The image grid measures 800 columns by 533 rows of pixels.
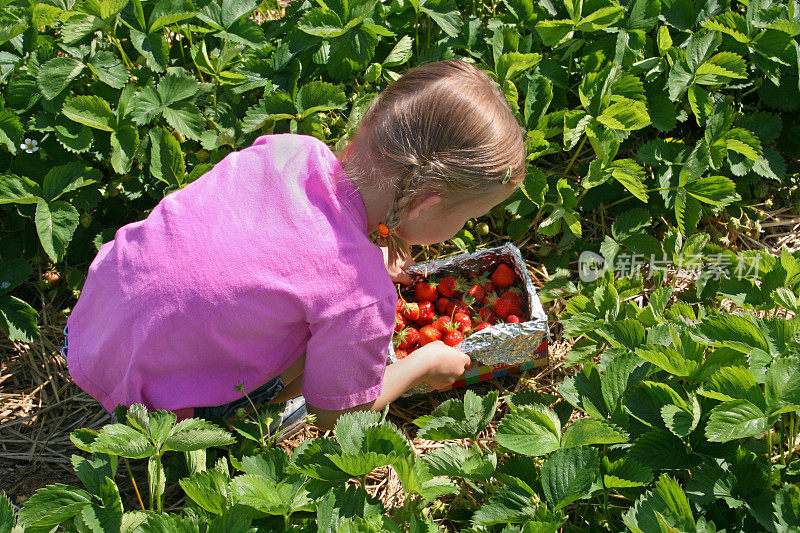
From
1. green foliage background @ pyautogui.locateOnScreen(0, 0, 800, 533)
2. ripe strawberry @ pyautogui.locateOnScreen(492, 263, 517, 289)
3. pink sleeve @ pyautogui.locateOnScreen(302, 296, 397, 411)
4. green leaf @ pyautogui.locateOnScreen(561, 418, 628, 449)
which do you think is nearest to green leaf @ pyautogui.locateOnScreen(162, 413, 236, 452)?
green foliage background @ pyautogui.locateOnScreen(0, 0, 800, 533)

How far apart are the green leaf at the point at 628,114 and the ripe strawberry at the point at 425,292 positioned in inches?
29.8

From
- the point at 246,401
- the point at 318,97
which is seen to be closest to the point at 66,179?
the point at 318,97

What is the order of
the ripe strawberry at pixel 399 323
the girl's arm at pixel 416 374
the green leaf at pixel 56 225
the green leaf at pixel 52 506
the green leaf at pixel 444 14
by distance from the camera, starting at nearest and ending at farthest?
the green leaf at pixel 52 506
the girl's arm at pixel 416 374
the green leaf at pixel 56 225
the ripe strawberry at pixel 399 323
the green leaf at pixel 444 14

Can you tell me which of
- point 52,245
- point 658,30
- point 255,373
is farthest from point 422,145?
point 658,30

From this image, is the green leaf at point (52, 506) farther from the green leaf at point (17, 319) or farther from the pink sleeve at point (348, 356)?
the green leaf at point (17, 319)

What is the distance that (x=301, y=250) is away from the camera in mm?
1587

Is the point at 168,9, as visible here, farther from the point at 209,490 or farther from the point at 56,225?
the point at 209,490

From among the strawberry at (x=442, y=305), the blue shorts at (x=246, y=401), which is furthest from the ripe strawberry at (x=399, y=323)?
the blue shorts at (x=246, y=401)

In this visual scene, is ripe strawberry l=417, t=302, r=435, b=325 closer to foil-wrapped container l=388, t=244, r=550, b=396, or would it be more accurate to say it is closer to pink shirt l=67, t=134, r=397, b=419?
foil-wrapped container l=388, t=244, r=550, b=396

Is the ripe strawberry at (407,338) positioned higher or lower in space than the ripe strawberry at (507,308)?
lower

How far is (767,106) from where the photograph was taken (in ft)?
9.04

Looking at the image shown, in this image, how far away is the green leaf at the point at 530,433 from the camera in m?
1.44

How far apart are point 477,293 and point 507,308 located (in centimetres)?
13

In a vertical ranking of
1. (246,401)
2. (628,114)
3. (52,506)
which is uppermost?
(628,114)
